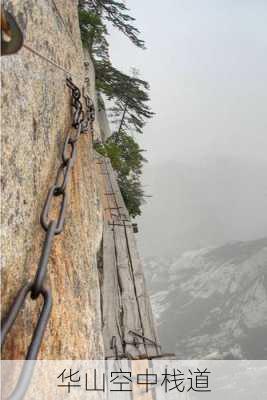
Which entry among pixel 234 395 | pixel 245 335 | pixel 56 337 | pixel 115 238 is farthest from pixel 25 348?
pixel 245 335

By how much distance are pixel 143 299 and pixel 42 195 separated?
3.64 meters

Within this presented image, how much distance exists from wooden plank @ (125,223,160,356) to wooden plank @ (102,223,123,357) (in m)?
0.35

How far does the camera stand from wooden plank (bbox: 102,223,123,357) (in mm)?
4898

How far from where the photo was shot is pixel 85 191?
170 inches

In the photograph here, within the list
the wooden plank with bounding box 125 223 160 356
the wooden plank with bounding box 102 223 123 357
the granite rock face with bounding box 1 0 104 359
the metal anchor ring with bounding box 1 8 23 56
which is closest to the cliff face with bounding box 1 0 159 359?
the granite rock face with bounding box 1 0 104 359

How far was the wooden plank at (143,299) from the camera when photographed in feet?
16.8

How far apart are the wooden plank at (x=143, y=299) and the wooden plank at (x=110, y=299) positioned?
353 millimetres

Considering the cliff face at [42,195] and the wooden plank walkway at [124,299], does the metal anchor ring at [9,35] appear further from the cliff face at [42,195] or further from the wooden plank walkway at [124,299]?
the wooden plank walkway at [124,299]

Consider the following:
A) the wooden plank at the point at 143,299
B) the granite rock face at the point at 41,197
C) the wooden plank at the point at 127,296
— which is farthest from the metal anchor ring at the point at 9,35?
the wooden plank at the point at 143,299

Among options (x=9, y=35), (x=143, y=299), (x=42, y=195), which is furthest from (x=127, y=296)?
(x=9, y=35)

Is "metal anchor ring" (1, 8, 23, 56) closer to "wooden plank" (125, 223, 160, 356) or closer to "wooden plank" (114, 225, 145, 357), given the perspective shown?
"wooden plank" (114, 225, 145, 357)

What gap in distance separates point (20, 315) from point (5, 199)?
0.65m

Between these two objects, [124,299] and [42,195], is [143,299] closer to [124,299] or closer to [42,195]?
[124,299]

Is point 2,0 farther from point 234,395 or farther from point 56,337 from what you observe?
point 234,395
